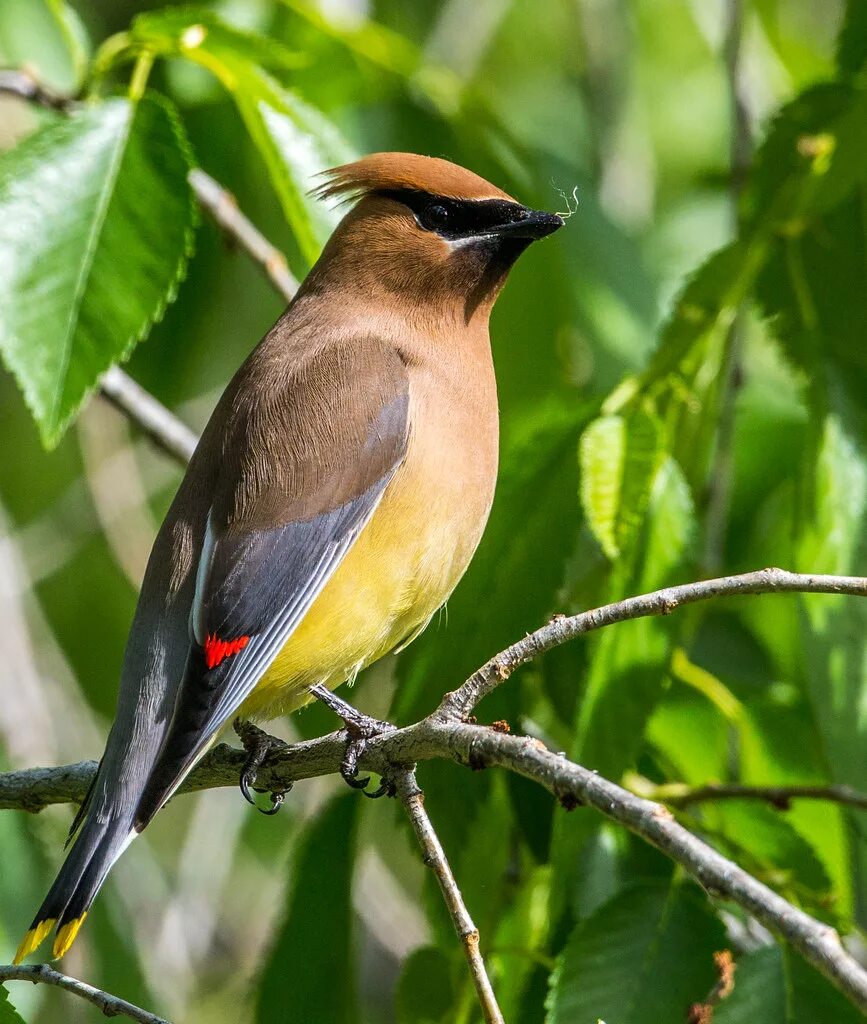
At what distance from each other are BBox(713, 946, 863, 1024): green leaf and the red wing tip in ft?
3.15

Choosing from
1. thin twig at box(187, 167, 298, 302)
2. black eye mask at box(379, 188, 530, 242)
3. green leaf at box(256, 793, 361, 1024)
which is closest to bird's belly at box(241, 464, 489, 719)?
green leaf at box(256, 793, 361, 1024)

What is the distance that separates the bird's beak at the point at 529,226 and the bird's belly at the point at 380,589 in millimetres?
611

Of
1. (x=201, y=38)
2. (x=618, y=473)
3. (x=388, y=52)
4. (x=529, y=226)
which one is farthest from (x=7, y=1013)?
(x=388, y=52)

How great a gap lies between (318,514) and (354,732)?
0.43m

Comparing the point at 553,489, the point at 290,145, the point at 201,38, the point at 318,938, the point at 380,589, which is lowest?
the point at 318,938

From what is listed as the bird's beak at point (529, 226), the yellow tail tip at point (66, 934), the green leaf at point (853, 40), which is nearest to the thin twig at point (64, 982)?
the yellow tail tip at point (66, 934)

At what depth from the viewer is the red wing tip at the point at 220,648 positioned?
9.14 feet

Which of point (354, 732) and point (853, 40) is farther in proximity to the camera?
point (853, 40)

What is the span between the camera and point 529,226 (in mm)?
3277

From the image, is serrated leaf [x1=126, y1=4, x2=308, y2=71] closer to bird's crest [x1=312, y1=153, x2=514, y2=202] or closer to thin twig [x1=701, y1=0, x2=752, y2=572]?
bird's crest [x1=312, y1=153, x2=514, y2=202]

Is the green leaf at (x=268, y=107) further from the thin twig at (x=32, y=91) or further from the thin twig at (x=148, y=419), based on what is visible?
the thin twig at (x=148, y=419)

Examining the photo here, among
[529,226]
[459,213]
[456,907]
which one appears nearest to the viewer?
[456,907]

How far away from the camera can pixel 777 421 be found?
4055 mm

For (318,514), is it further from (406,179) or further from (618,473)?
(406,179)
